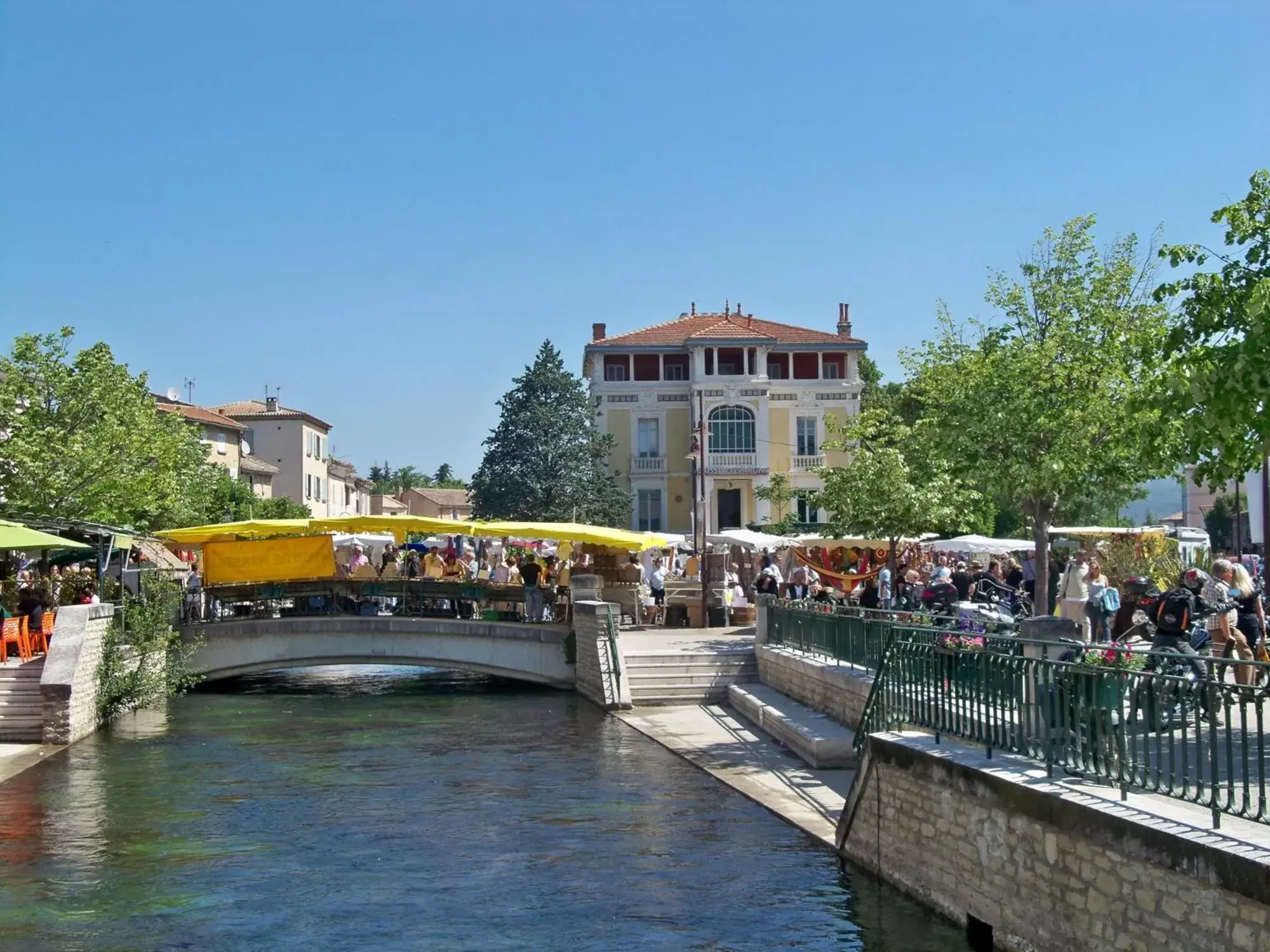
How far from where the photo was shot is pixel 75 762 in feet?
67.5

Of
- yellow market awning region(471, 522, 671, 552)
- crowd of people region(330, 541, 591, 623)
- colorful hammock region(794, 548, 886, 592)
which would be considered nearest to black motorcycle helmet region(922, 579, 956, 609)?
yellow market awning region(471, 522, 671, 552)

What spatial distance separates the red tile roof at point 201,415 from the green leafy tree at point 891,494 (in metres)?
44.3

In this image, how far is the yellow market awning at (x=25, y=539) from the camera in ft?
73.8

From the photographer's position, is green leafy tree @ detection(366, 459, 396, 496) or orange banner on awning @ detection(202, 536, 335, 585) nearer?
orange banner on awning @ detection(202, 536, 335, 585)

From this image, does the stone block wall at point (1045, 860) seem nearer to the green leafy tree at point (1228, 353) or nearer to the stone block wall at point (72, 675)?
the green leafy tree at point (1228, 353)

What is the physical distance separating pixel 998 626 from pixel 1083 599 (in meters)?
4.24

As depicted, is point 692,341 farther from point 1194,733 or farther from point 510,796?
point 1194,733

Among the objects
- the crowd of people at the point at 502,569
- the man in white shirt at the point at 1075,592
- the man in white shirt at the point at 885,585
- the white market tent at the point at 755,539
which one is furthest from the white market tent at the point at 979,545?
the man in white shirt at the point at 1075,592

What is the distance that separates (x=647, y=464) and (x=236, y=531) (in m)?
33.5

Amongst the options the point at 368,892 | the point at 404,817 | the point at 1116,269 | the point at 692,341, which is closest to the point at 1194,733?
the point at 368,892

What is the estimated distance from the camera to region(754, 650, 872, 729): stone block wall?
1806 cm

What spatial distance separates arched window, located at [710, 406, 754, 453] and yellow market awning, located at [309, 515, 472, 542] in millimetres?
32051

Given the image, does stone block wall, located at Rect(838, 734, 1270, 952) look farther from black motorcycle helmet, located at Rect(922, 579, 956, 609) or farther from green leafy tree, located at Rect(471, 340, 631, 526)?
green leafy tree, located at Rect(471, 340, 631, 526)

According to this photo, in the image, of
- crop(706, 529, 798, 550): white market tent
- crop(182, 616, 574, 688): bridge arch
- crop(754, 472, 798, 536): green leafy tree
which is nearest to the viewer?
crop(182, 616, 574, 688): bridge arch
